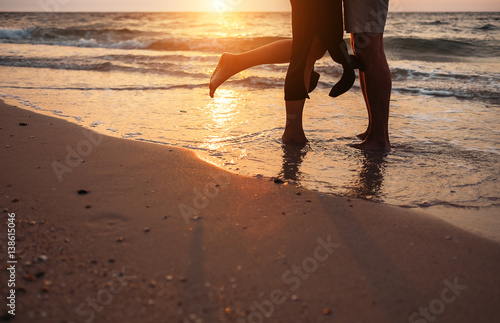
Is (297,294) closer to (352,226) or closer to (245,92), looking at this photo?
(352,226)

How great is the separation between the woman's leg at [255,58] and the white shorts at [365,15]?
0.42 m

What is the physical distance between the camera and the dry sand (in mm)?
1138

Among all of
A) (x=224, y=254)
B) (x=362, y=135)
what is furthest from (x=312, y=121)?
(x=224, y=254)

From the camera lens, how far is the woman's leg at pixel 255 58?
2.82 metres

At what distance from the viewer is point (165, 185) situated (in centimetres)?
198

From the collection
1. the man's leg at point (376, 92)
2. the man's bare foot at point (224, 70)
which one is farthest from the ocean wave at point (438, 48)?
the man's bare foot at point (224, 70)

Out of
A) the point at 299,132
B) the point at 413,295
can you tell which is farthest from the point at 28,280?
the point at 299,132

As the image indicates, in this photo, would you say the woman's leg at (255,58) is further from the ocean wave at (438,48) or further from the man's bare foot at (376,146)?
the ocean wave at (438,48)

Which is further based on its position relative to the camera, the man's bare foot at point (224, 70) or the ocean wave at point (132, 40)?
the ocean wave at point (132, 40)

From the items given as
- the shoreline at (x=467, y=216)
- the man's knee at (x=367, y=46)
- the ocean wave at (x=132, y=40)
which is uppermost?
the ocean wave at (x=132, y=40)

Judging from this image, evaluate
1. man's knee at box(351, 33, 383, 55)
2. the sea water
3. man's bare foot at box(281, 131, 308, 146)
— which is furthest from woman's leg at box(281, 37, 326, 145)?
man's knee at box(351, 33, 383, 55)

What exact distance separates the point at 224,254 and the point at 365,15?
1794mm

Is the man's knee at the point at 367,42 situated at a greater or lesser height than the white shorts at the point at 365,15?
lesser

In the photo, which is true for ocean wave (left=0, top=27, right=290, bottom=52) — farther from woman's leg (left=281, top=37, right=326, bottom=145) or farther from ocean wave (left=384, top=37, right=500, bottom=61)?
woman's leg (left=281, top=37, right=326, bottom=145)
